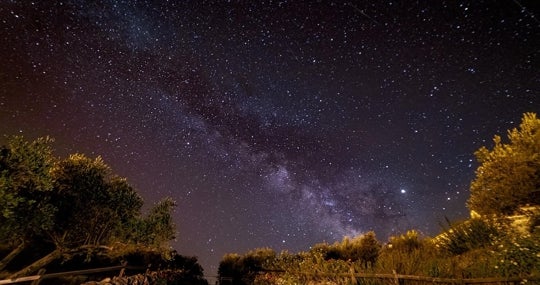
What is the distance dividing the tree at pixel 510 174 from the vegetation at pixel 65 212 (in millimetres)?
14522

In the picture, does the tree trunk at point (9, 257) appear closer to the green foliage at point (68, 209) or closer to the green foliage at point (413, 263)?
the green foliage at point (68, 209)

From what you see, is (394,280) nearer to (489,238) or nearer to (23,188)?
(489,238)

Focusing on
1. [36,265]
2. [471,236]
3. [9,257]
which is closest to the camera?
[9,257]

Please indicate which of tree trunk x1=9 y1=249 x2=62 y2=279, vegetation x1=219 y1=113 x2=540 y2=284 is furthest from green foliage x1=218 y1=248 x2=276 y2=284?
tree trunk x1=9 y1=249 x2=62 y2=279

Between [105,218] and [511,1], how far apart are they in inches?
688

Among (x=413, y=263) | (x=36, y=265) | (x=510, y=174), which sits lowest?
(x=36, y=265)

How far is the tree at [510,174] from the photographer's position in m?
11.5

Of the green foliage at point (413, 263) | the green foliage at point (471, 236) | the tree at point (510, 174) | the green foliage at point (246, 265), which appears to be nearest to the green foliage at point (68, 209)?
the green foliage at point (246, 265)

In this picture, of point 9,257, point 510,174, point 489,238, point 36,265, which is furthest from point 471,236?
point 9,257

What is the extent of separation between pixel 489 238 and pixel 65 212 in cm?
1593

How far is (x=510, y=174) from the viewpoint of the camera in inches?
483

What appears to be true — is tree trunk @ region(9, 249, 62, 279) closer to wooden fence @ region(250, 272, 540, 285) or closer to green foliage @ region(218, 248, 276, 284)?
wooden fence @ region(250, 272, 540, 285)

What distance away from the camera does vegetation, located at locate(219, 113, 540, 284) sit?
Result: 8.59 metres

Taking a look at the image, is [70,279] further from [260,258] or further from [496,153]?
[496,153]
